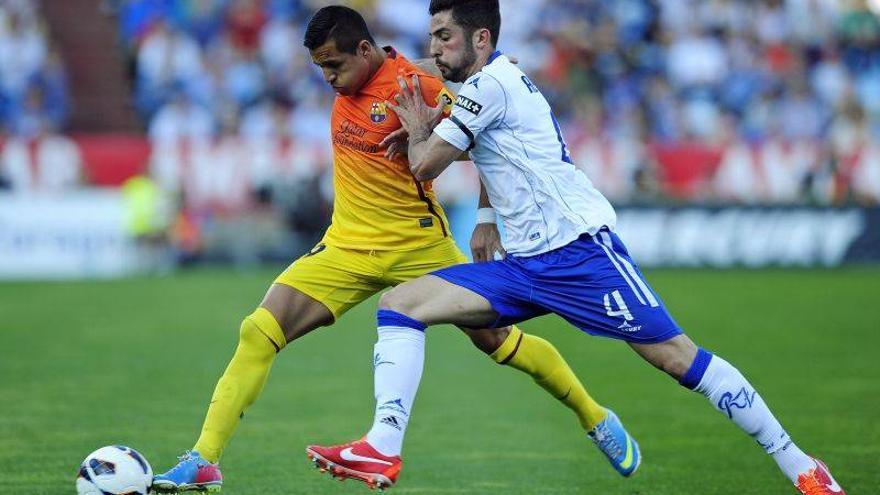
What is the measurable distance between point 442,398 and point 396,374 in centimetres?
421

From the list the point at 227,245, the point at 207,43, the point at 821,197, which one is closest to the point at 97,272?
the point at 227,245

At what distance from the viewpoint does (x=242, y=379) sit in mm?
7336

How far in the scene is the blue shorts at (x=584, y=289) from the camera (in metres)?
6.80

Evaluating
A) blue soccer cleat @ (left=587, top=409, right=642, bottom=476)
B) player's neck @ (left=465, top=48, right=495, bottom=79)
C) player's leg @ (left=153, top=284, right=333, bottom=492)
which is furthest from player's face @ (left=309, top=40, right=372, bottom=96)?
blue soccer cleat @ (left=587, top=409, right=642, bottom=476)

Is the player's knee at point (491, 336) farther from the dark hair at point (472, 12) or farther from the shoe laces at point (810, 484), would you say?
the shoe laces at point (810, 484)

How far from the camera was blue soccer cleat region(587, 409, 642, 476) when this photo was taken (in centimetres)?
777

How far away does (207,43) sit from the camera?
2450cm

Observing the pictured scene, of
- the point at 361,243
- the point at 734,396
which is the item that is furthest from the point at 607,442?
the point at 361,243

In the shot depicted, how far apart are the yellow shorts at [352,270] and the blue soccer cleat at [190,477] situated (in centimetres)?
103

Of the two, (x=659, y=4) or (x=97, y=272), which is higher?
(x=659, y=4)

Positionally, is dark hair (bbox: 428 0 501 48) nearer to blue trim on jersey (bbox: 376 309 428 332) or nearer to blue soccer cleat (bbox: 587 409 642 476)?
blue trim on jersey (bbox: 376 309 428 332)

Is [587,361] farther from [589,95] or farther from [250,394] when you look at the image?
[589,95]

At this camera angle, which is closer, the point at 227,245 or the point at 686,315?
the point at 686,315

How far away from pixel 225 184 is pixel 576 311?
15814mm
